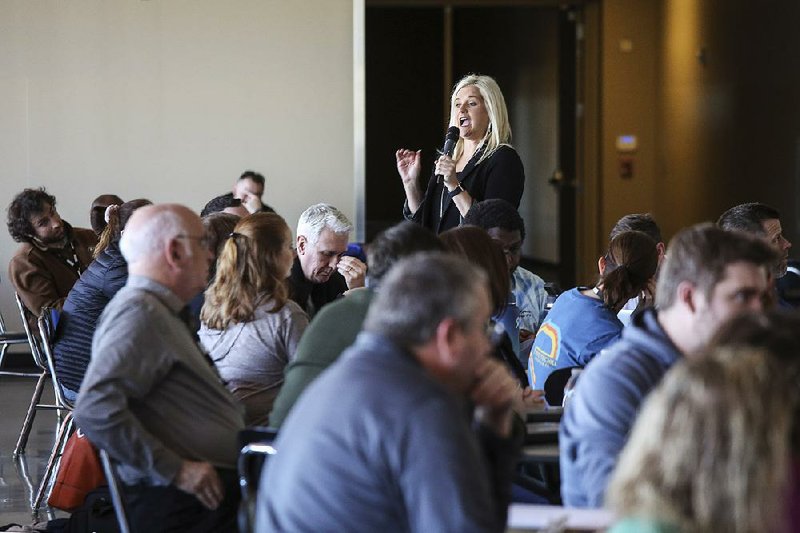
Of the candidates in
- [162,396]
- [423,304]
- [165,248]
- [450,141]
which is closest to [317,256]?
[450,141]

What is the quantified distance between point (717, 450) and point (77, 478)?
102 inches

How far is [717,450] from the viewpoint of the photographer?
4.65ft

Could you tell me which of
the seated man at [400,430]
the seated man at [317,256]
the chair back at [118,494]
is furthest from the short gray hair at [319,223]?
the seated man at [400,430]

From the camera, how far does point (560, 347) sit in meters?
3.96

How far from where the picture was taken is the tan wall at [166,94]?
8625 millimetres

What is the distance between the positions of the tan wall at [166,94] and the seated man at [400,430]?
6837mm

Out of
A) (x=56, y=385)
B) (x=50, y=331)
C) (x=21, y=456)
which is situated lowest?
(x=21, y=456)

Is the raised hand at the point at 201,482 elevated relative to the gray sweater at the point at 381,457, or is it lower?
lower

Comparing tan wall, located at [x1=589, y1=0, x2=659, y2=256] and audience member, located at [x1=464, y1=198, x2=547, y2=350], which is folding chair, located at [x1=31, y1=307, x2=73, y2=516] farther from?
tan wall, located at [x1=589, y1=0, x2=659, y2=256]

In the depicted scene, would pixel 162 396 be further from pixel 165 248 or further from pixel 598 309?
pixel 598 309

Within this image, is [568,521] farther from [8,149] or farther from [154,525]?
[8,149]

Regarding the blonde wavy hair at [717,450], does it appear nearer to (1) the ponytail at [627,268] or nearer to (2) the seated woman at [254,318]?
(2) the seated woman at [254,318]

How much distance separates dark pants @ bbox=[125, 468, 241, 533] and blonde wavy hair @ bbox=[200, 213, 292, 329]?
2.34 ft

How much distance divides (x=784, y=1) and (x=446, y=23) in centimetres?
390
